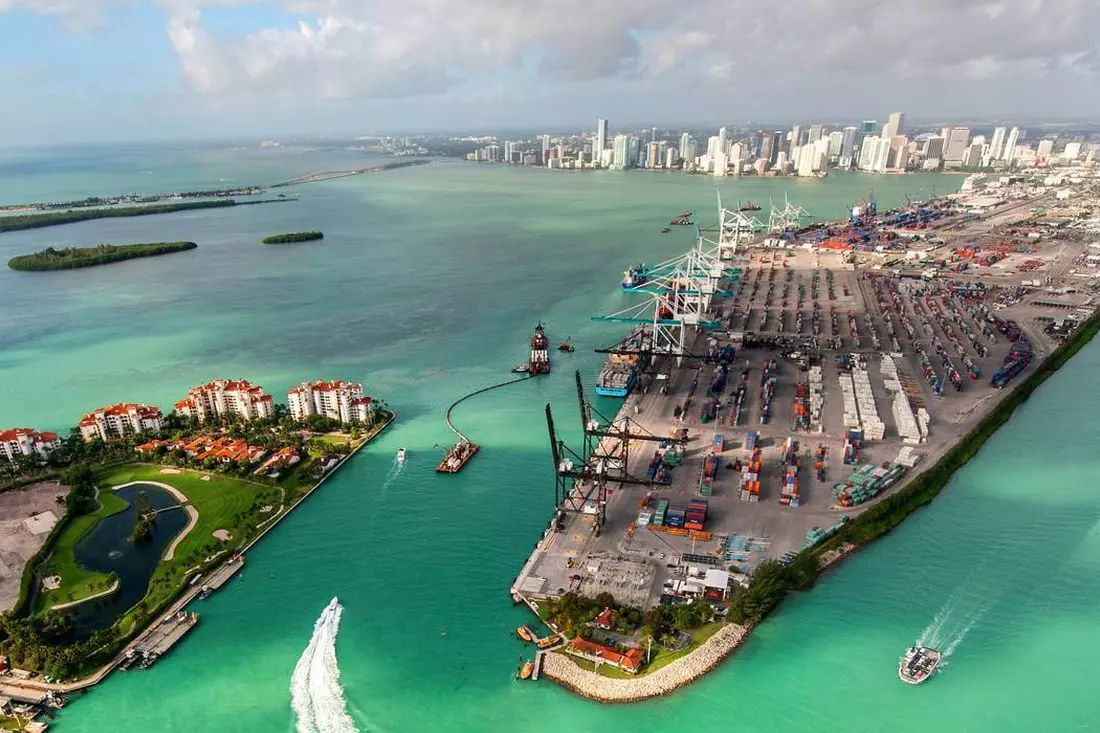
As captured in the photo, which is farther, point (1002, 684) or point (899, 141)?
point (899, 141)

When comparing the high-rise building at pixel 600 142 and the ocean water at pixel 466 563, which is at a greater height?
the high-rise building at pixel 600 142

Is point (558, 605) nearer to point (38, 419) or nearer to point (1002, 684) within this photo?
point (1002, 684)

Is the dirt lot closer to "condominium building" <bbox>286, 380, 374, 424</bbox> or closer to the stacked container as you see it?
"condominium building" <bbox>286, 380, 374, 424</bbox>

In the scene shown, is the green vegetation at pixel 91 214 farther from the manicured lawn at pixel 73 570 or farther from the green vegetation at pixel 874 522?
the green vegetation at pixel 874 522

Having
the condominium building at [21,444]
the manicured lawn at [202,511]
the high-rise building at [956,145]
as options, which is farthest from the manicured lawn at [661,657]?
the high-rise building at [956,145]

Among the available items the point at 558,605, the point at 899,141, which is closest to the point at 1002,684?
the point at 558,605

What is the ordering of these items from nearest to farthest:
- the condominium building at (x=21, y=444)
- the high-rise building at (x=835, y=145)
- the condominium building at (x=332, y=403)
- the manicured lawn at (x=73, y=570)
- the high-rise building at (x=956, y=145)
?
the manicured lawn at (x=73, y=570), the condominium building at (x=21, y=444), the condominium building at (x=332, y=403), the high-rise building at (x=956, y=145), the high-rise building at (x=835, y=145)

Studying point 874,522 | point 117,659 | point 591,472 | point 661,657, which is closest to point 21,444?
point 117,659
